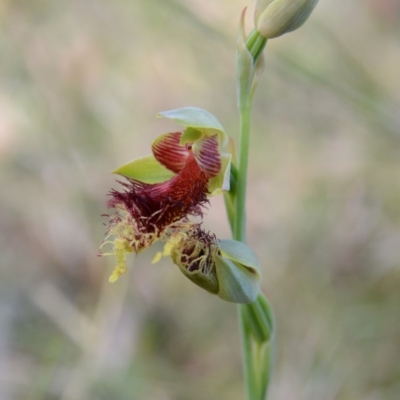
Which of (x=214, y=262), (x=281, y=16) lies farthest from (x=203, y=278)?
(x=281, y=16)

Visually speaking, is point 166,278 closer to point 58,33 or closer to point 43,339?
point 43,339

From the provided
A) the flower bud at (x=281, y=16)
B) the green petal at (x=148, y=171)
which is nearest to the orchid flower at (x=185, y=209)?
the green petal at (x=148, y=171)

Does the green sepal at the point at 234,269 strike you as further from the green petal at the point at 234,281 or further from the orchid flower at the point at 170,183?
the orchid flower at the point at 170,183

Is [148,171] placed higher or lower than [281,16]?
lower

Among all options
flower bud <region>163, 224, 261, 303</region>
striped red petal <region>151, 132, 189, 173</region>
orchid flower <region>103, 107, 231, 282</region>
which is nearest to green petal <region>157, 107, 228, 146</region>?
orchid flower <region>103, 107, 231, 282</region>

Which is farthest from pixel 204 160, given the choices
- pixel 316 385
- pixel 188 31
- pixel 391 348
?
pixel 188 31

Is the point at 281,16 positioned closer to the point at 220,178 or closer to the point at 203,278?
the point at 220,178
